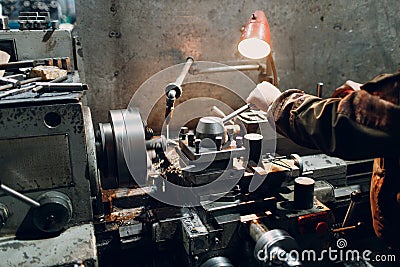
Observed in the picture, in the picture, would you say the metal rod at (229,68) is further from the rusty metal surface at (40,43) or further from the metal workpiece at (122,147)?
the metal workpiece at (122,147)

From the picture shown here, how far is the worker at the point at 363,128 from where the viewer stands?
0.95 metres

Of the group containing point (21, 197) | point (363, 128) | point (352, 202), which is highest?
point (363, 128)

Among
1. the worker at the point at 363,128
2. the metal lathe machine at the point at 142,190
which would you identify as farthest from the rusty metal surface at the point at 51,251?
the worker at the point at 363,128

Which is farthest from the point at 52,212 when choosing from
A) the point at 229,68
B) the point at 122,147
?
the point at 229,68

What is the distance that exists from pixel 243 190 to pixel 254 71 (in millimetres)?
1065

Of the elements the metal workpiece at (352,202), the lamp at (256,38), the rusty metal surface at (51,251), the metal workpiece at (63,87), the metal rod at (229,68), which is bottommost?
the metal workpiece at (352,202)

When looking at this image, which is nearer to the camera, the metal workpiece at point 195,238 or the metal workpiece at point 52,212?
the metal workpiece at point 52,212

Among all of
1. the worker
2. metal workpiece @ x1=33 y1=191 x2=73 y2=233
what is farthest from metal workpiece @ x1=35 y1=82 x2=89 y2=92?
the worker

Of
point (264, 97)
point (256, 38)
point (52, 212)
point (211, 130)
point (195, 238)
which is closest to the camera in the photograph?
point (52, 212)

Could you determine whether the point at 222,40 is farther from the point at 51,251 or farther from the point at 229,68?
the point at 51,251

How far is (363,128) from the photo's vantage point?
97cm

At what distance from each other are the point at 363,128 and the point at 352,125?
0.03m

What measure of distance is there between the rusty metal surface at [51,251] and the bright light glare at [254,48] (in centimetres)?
108

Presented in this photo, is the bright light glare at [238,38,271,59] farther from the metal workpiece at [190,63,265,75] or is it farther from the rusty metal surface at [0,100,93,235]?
the rusty metal surface at [0,100,93,235]
